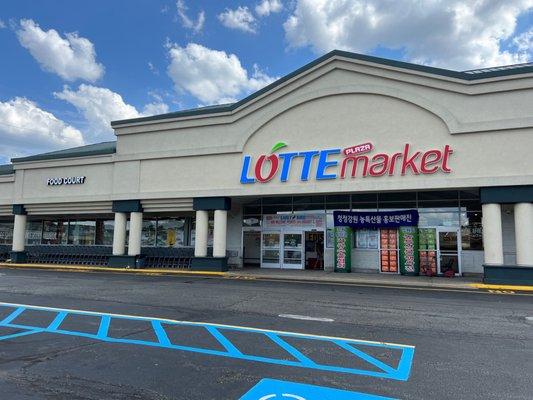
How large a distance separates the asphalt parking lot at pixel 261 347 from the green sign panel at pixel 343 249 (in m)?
7.64

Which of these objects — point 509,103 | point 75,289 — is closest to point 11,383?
point 75,289

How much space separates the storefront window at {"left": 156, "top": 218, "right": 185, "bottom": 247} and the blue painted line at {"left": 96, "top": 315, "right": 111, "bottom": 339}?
1635 cm

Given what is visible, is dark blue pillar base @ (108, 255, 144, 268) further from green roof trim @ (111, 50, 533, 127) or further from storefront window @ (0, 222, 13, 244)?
storefront window @ (0, 222, 13, 244)

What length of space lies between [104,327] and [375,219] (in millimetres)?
14684

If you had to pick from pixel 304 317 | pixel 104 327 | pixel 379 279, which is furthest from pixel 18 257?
pixel 304 317

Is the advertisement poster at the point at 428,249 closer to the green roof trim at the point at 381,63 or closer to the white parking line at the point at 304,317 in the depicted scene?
the green roof trim at the point at 381,63

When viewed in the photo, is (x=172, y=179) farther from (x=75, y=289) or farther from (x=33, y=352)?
(x=33, y=352)

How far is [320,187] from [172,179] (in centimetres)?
800

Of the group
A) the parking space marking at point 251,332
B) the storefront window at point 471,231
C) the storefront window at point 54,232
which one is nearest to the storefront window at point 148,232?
the storefront window at point 54,232

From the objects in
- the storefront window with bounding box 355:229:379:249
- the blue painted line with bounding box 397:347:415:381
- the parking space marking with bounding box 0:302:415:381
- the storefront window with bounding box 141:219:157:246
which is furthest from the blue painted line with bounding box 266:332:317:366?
the storefront window with bounding box 141:219:157:246

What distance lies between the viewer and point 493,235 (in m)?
16.2

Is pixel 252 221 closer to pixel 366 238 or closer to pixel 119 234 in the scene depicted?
pixel 366 238

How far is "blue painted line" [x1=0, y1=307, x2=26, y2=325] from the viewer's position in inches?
344

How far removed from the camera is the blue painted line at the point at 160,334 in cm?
707
